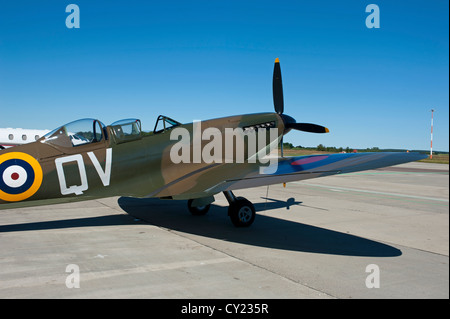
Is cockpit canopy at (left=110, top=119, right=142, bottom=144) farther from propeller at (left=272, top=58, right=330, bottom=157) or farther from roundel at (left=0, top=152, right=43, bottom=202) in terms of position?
propeller at (left=272, top=58, right=330, bottom=157)

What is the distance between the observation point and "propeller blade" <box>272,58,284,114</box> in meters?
10.8

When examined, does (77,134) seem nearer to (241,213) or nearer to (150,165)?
(150,165)

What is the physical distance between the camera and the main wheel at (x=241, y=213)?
25.8ft

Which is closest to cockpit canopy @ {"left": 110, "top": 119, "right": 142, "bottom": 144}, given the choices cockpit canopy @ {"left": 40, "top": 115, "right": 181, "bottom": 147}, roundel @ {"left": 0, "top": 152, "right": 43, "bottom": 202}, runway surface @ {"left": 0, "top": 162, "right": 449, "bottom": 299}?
cockpit canopy @ {"left": 40, "top": 115, "right": 181, "bottom": 147}

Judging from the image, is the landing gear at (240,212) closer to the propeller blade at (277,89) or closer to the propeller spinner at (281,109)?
the propeller spinner at (281,109)

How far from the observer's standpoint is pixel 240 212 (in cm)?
789

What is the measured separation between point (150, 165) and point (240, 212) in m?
2.26

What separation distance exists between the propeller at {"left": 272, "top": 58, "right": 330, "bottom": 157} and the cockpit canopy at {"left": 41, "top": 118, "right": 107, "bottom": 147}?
5.14 metres

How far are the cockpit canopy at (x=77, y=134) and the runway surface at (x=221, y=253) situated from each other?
1873mm

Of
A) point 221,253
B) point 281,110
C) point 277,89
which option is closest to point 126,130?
point 221,253
